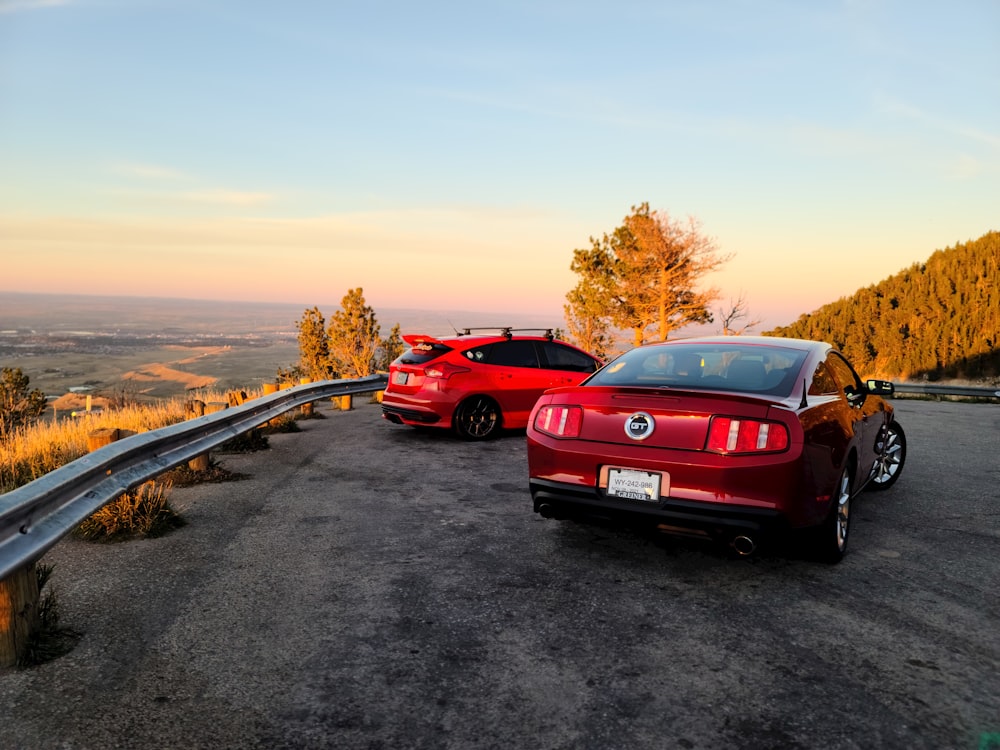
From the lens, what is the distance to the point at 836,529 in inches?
186

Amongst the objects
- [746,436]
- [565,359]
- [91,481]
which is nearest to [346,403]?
[565,359]

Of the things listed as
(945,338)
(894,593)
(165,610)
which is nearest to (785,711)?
(894,593)

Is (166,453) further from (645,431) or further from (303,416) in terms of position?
(303,416)

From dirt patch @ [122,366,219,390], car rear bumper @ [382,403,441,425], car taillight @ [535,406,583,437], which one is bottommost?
dirt patch @ [122,366,219,390]

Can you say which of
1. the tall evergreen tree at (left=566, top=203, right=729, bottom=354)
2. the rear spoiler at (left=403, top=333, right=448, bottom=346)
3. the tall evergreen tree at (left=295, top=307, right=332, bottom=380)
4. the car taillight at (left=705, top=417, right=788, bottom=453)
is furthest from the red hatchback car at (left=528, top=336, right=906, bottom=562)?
the tall evergreen tree at (left=295, top=307, right=332, bottom=380)

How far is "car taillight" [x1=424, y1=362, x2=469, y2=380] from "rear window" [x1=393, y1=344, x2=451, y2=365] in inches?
6.0

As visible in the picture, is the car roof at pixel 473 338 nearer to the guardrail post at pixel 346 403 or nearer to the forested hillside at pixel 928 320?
the guardrail post at pixel 346 403

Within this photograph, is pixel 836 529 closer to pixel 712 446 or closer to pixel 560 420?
pixel 712 446

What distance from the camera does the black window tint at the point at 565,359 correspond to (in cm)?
1079

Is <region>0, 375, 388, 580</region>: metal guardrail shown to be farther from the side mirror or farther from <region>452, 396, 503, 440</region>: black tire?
the side mirror

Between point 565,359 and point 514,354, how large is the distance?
95 cm

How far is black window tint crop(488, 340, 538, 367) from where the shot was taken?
1023cm

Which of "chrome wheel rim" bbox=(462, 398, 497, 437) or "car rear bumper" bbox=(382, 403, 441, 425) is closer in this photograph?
"car rear bumper" bbox=(382, 403, 441, 425)

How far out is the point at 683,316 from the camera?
45156mm
